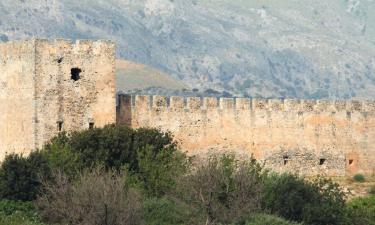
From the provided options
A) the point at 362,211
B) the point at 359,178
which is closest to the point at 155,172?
the point at 362,211

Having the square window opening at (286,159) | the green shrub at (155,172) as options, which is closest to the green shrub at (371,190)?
the square window opening at (286,159)

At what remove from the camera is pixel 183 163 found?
156 feet

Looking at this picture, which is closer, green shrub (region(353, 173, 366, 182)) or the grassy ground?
the grassy ground

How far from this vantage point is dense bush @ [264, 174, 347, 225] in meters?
44.8

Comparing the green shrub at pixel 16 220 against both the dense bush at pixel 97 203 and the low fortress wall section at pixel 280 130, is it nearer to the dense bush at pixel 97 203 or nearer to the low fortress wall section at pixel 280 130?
the dense bush at pixel 97 203

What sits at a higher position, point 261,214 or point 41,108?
→ point 41,108

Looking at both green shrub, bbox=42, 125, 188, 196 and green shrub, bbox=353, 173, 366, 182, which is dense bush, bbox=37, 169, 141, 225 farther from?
green shrub, bbox=353, 173, 366, 182

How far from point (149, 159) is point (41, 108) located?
452cm

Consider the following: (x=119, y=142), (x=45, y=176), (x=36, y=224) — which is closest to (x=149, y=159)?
(x=119, y=142)

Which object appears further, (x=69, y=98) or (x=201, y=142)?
(x=201, y=142)

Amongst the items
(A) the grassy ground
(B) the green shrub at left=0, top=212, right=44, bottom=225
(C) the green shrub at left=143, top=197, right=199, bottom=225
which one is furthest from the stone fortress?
(B) the green shrub at left=0, top=212, right=44, bottom=225

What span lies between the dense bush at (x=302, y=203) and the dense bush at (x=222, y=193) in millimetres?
1117

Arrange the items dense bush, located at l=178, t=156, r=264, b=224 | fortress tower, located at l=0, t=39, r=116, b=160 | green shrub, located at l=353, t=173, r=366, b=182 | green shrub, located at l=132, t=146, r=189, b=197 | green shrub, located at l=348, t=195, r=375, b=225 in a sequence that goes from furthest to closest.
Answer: green shrub, located at l=353, t=173, r=366, b=182 → fortress tower, located at l=0, t=39, r=116, b=160 → green shrub, located at l=348, t=195, r=375, b=225 → green shrub, located at l=132, t=146, r=189, b=197 → dense bush, located at l=178, t=156, r=264, b=224

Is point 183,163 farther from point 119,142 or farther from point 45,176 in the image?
point 45,176
